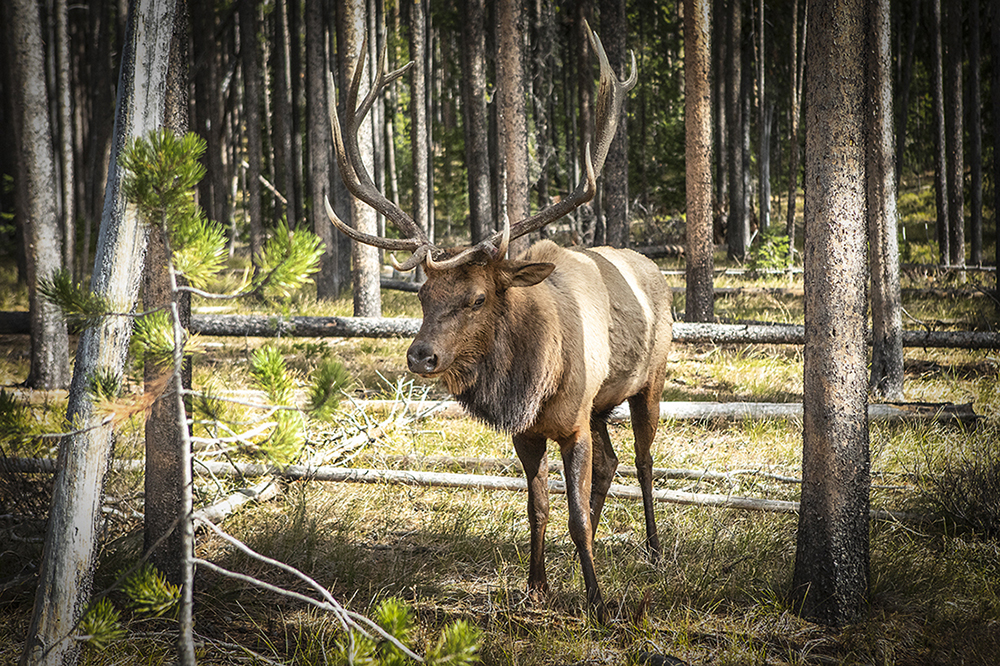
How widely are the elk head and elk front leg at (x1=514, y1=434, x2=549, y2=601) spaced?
0.80 metres

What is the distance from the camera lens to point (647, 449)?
470cm

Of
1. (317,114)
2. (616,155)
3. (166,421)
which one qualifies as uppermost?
(317,114)

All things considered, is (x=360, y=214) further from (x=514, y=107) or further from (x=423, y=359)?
(x=423, y=359)

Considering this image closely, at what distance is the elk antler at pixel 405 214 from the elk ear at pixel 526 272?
0.44 ft

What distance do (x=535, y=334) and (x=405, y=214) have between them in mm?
1037

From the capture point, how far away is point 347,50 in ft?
29.8

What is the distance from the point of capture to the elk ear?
3.72 m

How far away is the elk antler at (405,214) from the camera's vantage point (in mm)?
3688

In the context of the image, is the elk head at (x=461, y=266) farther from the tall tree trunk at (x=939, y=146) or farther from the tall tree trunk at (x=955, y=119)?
the tall tree trunk at (x=939, y=146)

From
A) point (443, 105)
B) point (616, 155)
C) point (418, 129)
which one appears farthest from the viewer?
point (443, 105)

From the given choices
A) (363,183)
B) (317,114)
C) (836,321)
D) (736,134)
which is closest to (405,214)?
(363,183)

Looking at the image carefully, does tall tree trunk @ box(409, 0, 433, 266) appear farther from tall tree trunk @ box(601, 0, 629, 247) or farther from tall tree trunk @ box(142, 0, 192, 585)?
tall tree trunk @ box(142, 0, 192, 585)

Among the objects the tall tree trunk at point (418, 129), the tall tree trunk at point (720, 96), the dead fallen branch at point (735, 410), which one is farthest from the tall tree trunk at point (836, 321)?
the tall tree trunk at point (720, 96)

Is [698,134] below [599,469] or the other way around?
the other way around
